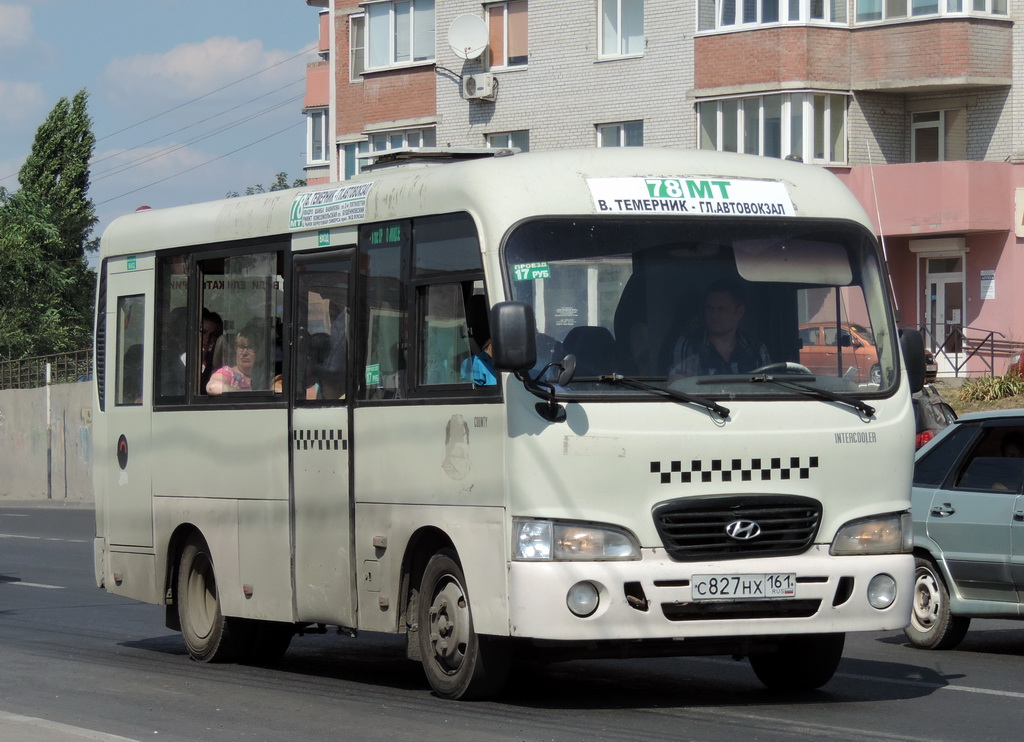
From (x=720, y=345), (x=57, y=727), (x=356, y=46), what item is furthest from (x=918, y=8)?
(x=57, y=727)

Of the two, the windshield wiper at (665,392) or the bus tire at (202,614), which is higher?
the windshield wiper at (665,392)

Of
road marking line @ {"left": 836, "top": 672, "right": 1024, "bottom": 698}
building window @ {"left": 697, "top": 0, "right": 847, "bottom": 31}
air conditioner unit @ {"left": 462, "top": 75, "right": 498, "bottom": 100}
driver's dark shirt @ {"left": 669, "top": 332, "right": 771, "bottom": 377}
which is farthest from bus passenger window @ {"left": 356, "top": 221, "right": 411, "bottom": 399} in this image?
air conditioner unit @ {"left": 462, "top": 75, "right": 498, "bottom": 100}

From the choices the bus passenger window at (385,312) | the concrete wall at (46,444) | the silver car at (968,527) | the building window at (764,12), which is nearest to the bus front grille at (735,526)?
the bus passenger window at (385,312)

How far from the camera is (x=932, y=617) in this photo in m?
12.5

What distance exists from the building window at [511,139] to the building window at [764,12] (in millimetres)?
5440

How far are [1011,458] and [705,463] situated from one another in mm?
3892

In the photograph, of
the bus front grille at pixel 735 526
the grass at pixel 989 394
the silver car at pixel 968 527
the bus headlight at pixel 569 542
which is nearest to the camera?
the bus headlight at pixel 569 542

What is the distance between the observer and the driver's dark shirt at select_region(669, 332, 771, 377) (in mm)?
9328

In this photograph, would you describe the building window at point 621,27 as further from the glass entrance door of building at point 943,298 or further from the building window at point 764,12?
the glass entrance door of building at point 943,298

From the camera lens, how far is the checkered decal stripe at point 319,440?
1064cm

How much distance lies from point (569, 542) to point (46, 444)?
36884mm

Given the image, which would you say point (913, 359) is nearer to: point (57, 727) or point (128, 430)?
point (57, 727)

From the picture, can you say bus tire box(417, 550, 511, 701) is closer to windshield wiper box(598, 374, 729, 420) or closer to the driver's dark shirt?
windshield wiper box(598, 374, 729, 420)

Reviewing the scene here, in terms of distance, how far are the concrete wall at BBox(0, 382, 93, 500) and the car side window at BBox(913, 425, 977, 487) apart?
3123 centimetres
